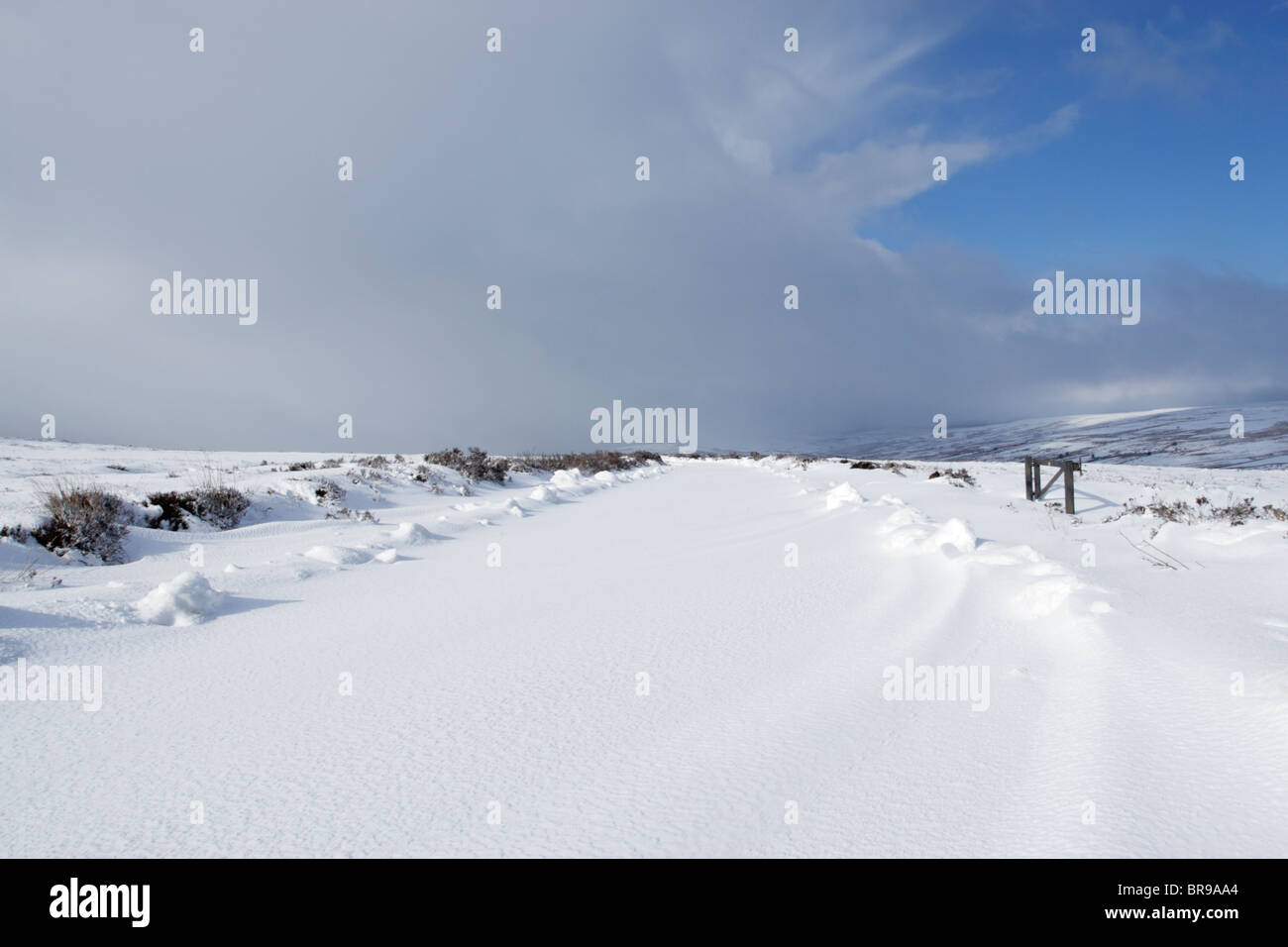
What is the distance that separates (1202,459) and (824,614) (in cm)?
3084

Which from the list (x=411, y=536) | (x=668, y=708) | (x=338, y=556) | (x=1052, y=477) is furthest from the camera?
(x=1052, y=477)

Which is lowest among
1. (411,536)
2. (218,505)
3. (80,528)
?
(411,536)

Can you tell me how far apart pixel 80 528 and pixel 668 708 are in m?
5.84

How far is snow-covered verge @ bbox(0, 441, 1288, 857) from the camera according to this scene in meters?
1.38

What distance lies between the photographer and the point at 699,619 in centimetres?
326

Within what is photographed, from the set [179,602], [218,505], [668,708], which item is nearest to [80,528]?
[218,505]

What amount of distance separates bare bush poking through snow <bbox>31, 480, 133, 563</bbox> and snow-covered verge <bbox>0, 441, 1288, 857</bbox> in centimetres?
53

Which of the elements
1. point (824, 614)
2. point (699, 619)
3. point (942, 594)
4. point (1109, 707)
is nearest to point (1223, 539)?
point (942, 594)

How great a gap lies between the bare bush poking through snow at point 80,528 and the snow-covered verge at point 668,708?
0.53 metres

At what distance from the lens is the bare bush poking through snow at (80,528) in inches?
202

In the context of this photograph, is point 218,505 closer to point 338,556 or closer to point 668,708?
point 338,556

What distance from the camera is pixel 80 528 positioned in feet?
17.0
